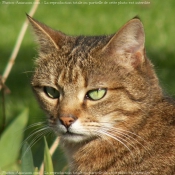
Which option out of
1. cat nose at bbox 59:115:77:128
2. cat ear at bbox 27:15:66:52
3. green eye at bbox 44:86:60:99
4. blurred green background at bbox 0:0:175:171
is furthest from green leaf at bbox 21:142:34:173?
blurred green background at bbox 0:0:175:171

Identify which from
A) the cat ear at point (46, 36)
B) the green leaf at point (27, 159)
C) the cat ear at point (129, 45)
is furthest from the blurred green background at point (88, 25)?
the green leaf at point (27, 159)

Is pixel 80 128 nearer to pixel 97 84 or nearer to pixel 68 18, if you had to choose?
pixel 97 84

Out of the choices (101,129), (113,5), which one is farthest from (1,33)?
(101,129)

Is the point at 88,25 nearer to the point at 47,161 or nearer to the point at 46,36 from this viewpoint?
the point at 46,36

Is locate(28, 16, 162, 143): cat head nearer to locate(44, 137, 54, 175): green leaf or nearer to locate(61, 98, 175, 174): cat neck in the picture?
locate(61, 98, 175, 174): cat neck

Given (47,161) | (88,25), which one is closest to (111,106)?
(47,161)
